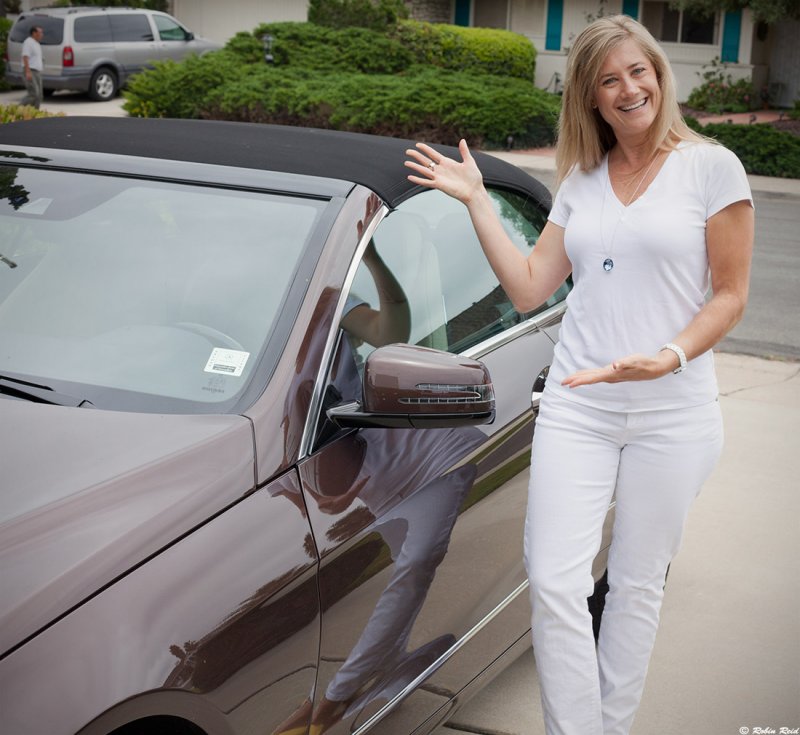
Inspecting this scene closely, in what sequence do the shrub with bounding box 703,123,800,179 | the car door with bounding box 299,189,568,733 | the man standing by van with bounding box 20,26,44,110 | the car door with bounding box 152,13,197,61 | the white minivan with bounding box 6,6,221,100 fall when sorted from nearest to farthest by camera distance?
1. the car door with bounding box 299,189,568,733
2. the shrub with bounding box 703,123,800,179
3. the man standing by van with bounding box 20,26,44,110
4. the white minivan with bounding box 6,6,221,100
5. the car door with bounding box 152,13,197,61

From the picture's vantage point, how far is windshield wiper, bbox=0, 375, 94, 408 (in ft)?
7.31

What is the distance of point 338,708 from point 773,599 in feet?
8.32

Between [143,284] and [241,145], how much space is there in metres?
0.57

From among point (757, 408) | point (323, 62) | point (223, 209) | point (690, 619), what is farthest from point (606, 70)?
point (323, 62)

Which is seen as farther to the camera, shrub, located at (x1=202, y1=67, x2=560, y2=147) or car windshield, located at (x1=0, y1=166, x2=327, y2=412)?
shrub, located at (x1=202, y1=67, x2=560, y2=147)

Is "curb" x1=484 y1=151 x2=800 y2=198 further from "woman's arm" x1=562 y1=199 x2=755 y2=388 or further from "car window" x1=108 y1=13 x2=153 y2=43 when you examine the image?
"woman's arm" x1=562 y1=199 x2=755 y2=388

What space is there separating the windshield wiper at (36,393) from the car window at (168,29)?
85.2 feet

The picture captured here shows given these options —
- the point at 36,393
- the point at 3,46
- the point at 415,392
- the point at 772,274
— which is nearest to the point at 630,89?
the point at 415,392

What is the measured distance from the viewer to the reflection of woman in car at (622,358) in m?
2.55

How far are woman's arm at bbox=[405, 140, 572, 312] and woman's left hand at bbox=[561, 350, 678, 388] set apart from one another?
48 centimetres

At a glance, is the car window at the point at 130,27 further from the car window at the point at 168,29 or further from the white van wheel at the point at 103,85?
the white van wheel at the point at 103,85

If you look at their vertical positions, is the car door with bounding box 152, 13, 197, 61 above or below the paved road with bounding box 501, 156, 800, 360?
above

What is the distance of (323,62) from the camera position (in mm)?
22516

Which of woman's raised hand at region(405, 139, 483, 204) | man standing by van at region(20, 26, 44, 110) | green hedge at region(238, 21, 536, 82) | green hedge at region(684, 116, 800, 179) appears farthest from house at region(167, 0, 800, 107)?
woman's raised hand at region(405, 139, 483, 204)
